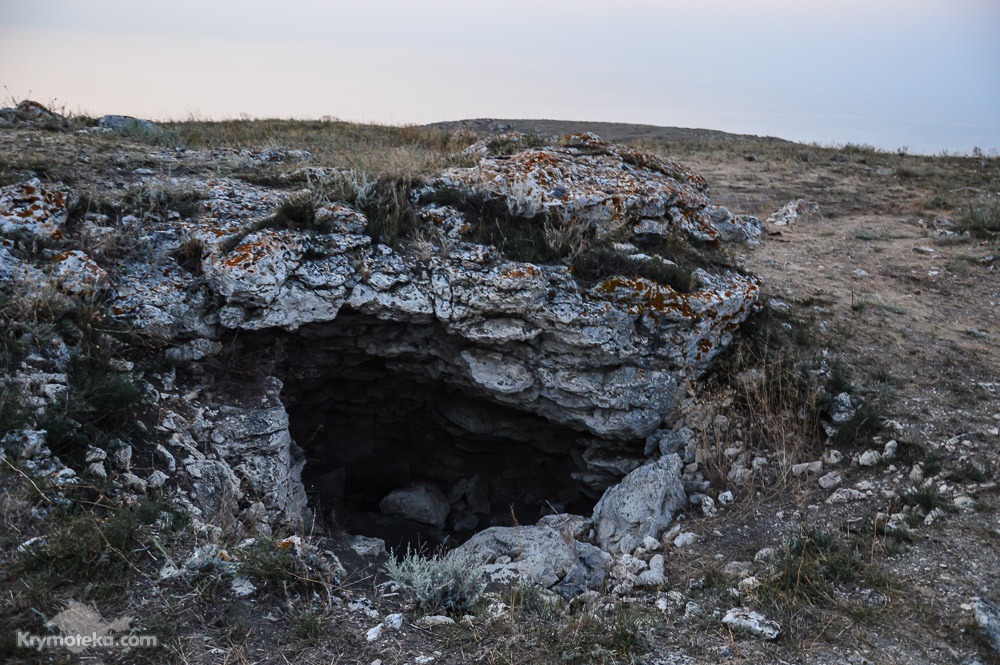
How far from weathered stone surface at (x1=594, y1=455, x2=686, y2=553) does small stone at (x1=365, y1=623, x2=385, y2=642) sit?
207 cm

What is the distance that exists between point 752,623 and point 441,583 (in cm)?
174

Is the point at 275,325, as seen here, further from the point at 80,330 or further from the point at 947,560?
the point at 947,560

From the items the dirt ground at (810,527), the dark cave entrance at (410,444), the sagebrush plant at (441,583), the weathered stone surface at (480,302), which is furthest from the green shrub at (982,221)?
the sagebrush plant at (441,583)

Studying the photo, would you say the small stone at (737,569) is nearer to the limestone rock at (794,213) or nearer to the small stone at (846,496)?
the small stone at (846,496)

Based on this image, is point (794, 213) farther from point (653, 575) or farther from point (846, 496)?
point (653, 575)

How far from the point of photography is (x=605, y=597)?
427 centimetres

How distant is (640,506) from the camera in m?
5.29

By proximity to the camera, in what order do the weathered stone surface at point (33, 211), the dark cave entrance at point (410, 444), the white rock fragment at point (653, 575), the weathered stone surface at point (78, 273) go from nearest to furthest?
the white rock fragment at point (653, 575)
the weathered stone surface at point (78, 273)
the weathered stone surface at point (33, 211)
the dark cave entrance at point (410, 444)

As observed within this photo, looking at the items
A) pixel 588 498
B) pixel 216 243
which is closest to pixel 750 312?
pixel 588 498

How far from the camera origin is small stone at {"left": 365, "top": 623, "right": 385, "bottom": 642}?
3594 millimetres

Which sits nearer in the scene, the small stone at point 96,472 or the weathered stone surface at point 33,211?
the small stone at point 96,472

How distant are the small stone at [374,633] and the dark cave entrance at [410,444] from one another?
8.73 ft

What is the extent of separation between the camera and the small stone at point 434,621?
3742mm

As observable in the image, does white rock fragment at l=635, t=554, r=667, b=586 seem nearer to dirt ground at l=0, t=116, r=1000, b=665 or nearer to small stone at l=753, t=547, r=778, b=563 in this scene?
dirt ground at l=0, t=116, r=1000, b=665
